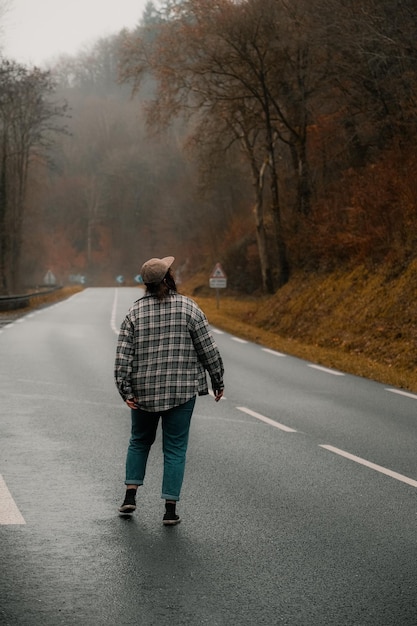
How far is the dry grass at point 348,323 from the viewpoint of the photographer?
727 inches

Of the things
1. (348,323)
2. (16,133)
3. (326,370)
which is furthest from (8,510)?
(16,133)

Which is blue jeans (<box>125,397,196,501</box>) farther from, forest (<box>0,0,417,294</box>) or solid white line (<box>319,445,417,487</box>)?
forest (<box>0,0,417,294</box>)

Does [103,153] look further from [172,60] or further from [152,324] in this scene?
[152,324]

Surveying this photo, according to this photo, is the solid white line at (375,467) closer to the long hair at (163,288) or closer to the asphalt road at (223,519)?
the asphalt road at (223,519)

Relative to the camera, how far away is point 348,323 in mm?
22906

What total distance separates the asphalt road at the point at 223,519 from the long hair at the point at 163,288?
151 cm

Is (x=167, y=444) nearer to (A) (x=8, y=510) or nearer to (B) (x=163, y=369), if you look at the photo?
(B) (x=163, y=369)

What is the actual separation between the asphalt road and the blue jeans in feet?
0.88

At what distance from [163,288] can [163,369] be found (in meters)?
0.55

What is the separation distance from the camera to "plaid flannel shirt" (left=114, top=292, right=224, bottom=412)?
677 cm

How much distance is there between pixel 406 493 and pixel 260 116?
32.1 meters

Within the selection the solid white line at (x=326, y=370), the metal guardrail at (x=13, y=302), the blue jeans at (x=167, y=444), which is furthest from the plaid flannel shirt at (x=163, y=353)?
the metal guardrail at (x=13, y=302)

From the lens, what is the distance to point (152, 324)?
686cm

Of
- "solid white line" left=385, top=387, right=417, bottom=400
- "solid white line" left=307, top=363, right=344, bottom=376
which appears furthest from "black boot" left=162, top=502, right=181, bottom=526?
"solid white line" left=307, top=363, right=344, bottom=376
